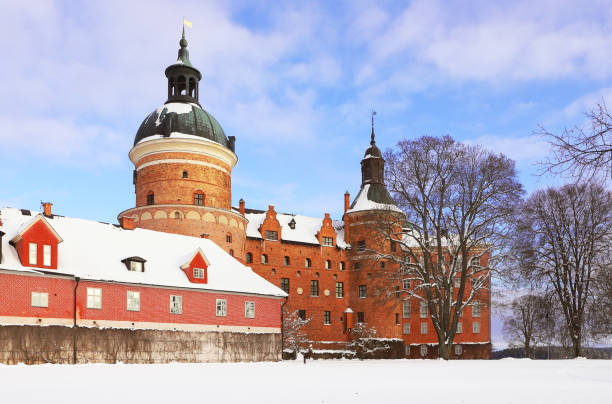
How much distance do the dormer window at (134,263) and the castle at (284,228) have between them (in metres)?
13.6

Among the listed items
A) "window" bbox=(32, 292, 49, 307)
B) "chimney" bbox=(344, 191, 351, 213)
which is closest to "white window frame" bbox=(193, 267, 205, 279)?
"window" bbox=(32, 292, 49, 307)

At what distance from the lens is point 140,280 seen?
33.0 meters

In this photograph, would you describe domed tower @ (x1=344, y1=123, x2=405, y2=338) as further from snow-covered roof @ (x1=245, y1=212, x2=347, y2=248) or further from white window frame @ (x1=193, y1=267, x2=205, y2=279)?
white window frame @ (x1=193, y1=267, x2=205, y2=279)

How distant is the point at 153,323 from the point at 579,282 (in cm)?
2480

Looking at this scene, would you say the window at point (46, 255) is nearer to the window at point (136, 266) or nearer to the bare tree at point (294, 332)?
the window at point (136, 266)

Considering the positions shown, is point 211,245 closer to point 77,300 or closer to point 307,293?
point 77,300

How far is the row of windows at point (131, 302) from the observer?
95.9 ft

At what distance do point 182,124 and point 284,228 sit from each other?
603 inches

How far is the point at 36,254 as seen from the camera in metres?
Result: 29.5

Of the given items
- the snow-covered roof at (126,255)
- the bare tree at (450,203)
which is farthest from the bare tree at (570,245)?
the snow-covered roof at (126,255)

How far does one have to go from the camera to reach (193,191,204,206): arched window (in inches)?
1911

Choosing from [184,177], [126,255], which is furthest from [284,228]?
[126,255]

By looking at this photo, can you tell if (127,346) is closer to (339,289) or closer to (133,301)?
(133,301)

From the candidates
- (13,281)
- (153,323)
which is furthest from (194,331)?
(13,281)
